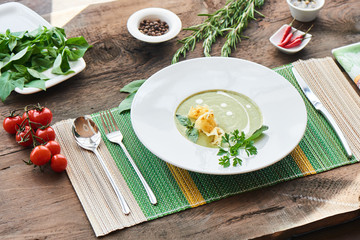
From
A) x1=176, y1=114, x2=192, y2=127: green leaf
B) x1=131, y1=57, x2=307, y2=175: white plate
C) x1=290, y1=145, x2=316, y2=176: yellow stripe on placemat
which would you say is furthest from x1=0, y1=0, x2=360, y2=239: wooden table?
x1=176, y1=114, x2=192, y2=127: green leaf

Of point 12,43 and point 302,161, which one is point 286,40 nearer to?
point 302,161

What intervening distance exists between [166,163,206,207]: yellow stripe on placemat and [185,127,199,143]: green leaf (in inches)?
4.4

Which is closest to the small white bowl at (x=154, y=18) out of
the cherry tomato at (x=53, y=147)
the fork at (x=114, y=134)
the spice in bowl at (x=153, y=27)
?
the spice in bowl at (x=153, y=27)

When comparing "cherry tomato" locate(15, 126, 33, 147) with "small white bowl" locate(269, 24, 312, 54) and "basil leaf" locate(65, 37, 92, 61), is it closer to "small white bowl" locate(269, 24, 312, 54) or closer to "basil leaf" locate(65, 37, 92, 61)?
"basil leaf" locate(65, 37, 92, 61)

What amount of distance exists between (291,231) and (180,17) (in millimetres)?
1163

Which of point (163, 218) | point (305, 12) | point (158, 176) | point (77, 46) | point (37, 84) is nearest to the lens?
point (163, 218)

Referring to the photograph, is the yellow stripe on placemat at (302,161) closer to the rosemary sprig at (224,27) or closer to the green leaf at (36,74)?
the rosemary sprig at (224,27)

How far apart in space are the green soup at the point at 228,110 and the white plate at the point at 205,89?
2 centimetres

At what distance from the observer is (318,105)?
156 cm

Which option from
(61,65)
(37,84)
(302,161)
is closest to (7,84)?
(37,84)

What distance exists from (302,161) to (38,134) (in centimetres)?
90

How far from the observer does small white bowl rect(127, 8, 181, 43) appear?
5.85ft

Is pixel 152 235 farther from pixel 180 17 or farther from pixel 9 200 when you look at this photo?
pixel 180 17

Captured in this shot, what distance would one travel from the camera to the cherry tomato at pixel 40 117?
1.45m
